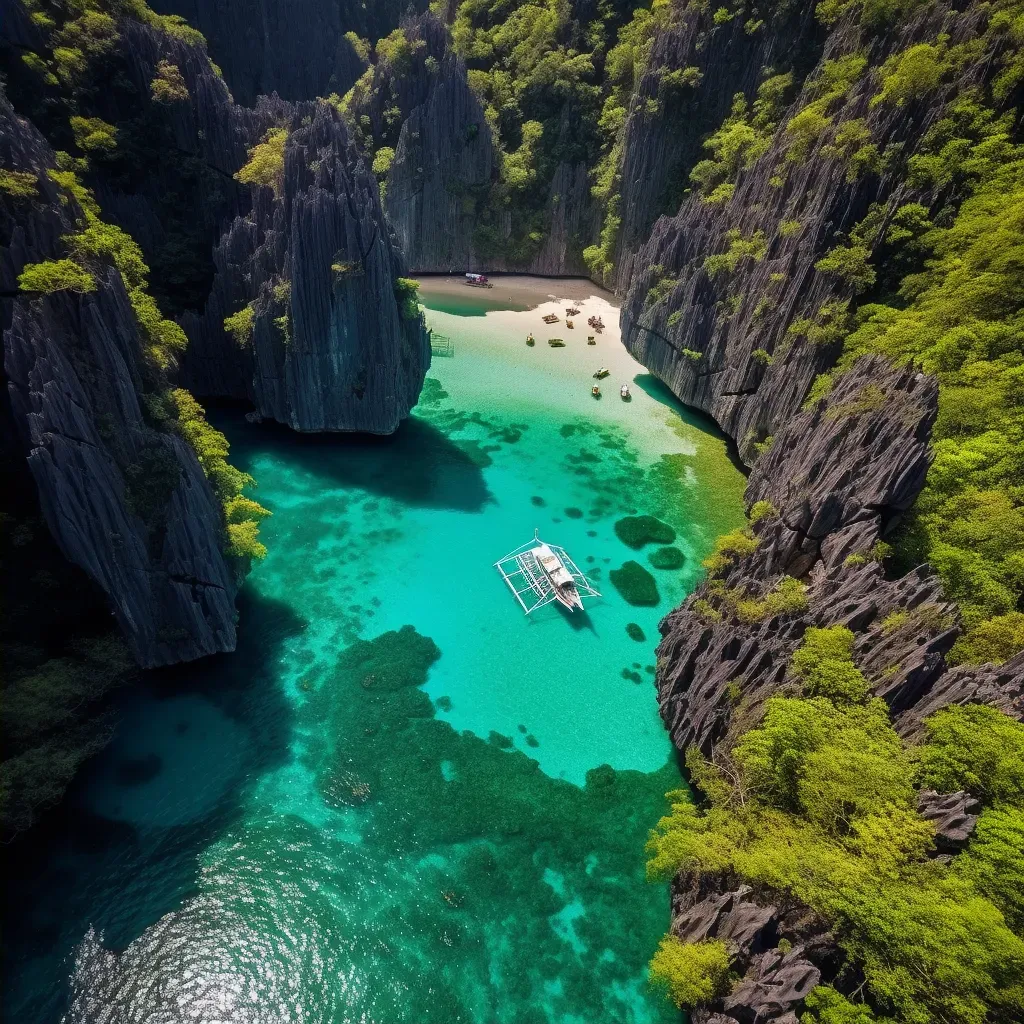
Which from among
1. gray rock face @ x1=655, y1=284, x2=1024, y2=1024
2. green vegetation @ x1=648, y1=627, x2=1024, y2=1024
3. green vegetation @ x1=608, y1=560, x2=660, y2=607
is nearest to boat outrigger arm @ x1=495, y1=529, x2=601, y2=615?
green vegetation @ x1=608, y1=560, x2=660, y2=607

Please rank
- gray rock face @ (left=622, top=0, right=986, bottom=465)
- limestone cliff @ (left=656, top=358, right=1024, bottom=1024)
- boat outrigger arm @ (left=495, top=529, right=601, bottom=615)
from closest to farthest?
limestone cliff @ (left=656, top=358, right=1024, bottom=1024)
boat outrigger arm @ (left=495, top=529, right=601, bottom=615)
gray rock face @ (left=622, top=0, right=986, bottom=465)

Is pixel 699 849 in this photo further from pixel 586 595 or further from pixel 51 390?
pixel 51 390

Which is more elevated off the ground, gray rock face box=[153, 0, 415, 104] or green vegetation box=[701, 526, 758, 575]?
gray rock face box=[153, 0, 415, 104]

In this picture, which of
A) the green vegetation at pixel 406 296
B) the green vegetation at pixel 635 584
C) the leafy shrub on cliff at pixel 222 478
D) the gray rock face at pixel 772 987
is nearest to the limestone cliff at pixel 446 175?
the green vegetation at pixel 406 296

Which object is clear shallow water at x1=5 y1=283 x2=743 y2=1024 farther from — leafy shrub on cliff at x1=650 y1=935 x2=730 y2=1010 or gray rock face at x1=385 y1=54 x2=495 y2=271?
gray rock face at x1=385 y1=54 x2=495 y2=271

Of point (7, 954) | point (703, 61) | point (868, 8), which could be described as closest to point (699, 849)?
point (7, 954)

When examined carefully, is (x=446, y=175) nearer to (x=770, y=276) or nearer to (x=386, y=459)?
(x=386, y=459)
